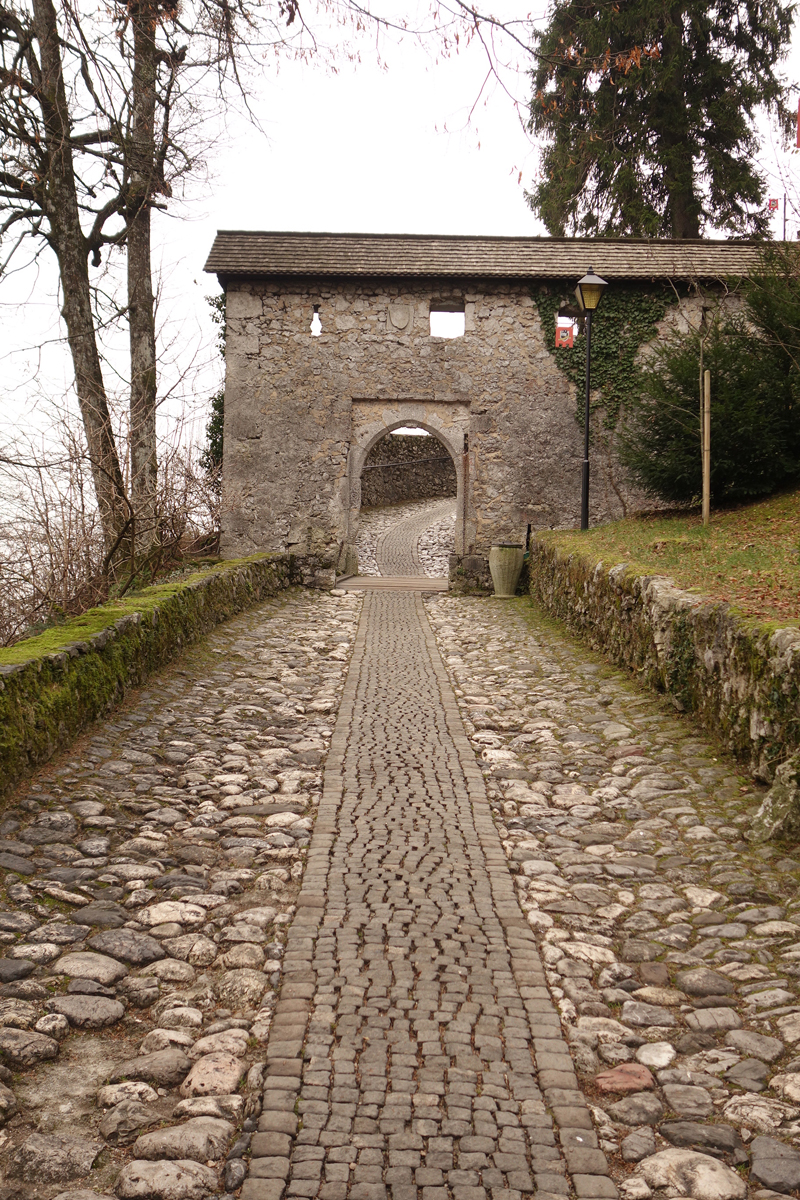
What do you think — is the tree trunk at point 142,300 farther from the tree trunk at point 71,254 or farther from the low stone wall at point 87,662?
the low stone wall at point 87,662

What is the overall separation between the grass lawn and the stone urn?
81 centimetres

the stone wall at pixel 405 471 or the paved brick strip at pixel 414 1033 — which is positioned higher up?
the stone wall at pixel 405 471

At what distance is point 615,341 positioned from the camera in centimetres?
1748

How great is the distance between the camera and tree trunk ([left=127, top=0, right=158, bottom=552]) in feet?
33.0

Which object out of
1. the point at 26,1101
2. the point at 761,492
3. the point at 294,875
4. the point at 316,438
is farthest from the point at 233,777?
the point at 316,438

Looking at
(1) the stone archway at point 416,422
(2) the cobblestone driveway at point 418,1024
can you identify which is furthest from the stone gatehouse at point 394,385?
(2) the cobblestone driveway at point 418,1024

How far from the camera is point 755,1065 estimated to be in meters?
2.94

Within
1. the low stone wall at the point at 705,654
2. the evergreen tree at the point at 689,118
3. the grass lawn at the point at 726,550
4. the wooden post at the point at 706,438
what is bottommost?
the low stone wall at the point at 705,654

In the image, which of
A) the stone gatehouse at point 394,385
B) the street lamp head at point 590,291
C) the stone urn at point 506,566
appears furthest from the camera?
the stone gatehouse at point 394,385

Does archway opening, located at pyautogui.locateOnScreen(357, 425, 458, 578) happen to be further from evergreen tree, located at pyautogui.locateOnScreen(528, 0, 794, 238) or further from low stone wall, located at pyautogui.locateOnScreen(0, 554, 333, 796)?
low stone wall, located at pyautogui.locateOnScreen(0, 554, 333, 796)

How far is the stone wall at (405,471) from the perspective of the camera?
30969mm

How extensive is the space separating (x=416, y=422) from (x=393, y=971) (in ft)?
48.4

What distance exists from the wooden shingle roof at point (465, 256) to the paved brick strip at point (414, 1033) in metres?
13.5

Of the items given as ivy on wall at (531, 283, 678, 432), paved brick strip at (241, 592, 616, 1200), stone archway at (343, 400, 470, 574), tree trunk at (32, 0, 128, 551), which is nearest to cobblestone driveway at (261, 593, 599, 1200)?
paved brick strip at (241, 592, 616, 1200)
